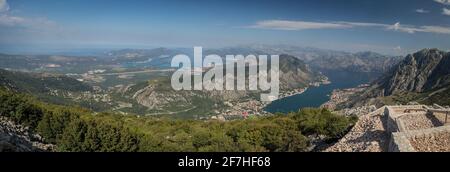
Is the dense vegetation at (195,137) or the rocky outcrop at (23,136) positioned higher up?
the dense vegetation at (195,137)

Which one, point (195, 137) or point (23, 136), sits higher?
point (195, 137)

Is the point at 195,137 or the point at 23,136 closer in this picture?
the point at 195,137

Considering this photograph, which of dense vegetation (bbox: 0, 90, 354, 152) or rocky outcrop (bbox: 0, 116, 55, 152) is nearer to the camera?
dense vegetation (bbox: 0, 90, 354, 152)

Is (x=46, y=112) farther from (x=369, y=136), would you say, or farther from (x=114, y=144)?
(x=369, y=136)

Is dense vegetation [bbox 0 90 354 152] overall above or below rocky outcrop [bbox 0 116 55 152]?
above

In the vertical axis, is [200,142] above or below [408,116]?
below

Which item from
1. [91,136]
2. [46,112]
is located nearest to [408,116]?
[91,136]

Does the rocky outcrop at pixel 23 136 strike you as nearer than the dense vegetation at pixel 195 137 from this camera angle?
No
